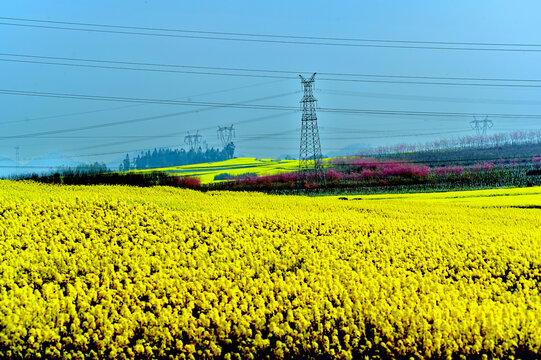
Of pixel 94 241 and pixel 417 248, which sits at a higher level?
pixel 94 241

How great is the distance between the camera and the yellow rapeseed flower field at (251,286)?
28.2 feet

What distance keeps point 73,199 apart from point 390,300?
13.6m

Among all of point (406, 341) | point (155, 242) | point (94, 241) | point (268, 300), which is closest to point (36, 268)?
point (94, 241)

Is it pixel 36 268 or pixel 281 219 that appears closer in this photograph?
pixel 36 268

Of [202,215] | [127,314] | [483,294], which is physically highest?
[202,215]

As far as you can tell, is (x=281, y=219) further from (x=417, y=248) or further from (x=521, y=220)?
(x=521, y=220)

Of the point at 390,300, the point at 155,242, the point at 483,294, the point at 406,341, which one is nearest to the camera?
the point at 406,341

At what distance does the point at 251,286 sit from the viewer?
35.0 ft

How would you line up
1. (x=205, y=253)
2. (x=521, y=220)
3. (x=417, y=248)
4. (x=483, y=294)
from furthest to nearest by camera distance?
(x=521, y=220) → (x=417, y=248) → (x=205, y=253) → (x=483, y=294)

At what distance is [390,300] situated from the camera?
32.8 ft

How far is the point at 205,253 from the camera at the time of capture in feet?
44.5

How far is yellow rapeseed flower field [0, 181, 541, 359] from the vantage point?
8586 millimetres

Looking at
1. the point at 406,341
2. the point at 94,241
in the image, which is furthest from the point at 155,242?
the point at 406,341

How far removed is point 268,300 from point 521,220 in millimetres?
19082
